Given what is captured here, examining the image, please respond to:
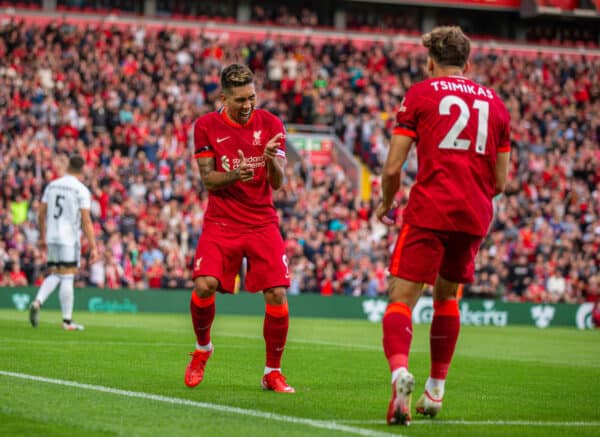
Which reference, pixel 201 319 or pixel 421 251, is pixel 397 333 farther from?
pixel 201 319

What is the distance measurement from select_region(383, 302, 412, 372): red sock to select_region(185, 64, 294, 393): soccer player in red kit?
6.40ft

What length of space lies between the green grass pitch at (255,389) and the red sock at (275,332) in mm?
284

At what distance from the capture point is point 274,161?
905 centimetres

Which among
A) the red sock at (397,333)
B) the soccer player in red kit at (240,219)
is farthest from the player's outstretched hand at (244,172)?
the red sock at (397,333)

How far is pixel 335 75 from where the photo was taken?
129 feet

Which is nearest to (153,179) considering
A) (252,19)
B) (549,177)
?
(549,177)

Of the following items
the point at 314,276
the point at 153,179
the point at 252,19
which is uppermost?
the point at 252,19

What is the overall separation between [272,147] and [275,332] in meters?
1.48

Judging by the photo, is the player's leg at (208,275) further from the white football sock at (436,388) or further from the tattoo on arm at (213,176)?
the white football sock at (436,388)

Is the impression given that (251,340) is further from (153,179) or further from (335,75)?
(335,75)

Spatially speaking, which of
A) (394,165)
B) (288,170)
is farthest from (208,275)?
(288,170)

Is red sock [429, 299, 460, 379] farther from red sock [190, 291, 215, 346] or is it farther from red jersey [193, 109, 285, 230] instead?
red sock [190, 291, 215, 346]

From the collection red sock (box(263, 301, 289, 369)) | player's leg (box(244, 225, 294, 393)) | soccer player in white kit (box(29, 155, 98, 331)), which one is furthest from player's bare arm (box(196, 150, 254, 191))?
soccer player in white kit (box(29, 155, 98, 331))

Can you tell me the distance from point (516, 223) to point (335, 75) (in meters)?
8.66
